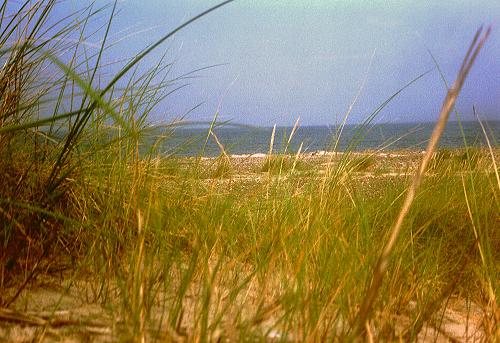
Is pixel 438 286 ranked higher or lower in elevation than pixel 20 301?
lower

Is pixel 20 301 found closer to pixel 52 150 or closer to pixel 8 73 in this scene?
pixel 52 150

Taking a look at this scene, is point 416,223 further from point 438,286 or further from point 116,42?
point 116,42

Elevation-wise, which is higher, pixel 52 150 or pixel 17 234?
pixel 52 150

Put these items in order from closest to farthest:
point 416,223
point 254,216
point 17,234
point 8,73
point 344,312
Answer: point 344,312 < point 17,234 < point 8,73 < point 254,216 < point 416,223

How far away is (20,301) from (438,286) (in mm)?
1058

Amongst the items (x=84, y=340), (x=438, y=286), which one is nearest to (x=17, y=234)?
(x=84, y=340)

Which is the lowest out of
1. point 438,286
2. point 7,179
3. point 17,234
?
point 438,286

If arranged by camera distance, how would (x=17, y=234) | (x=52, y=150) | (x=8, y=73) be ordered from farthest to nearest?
1. (x=52, y=150)
2. (x=8, y=73)
3. (x=17, y=234)

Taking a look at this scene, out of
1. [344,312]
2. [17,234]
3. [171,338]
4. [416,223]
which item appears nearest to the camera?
[171,338]

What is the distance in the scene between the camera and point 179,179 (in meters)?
1.80

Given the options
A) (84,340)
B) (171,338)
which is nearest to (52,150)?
(84,340)

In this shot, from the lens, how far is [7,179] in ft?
3.82

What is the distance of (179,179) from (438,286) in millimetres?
942

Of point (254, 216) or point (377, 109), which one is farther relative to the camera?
point (254, 216)
